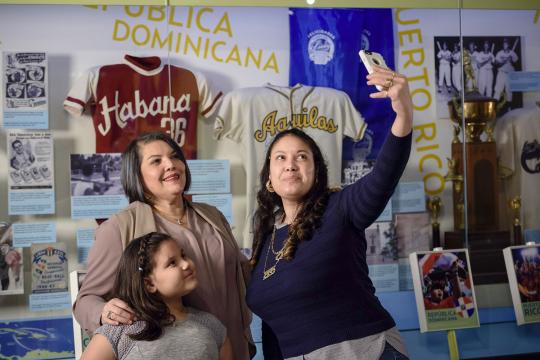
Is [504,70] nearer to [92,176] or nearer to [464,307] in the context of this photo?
[464,307]

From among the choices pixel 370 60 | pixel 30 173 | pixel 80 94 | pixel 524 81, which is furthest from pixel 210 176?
pixel 370 60

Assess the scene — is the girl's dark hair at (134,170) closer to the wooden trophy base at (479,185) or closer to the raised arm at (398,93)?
the raised arm at (398,93)

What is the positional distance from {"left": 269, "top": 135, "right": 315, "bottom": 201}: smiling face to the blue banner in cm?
205

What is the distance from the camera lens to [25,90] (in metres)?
3.86

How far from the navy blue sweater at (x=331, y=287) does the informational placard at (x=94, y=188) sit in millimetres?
2059

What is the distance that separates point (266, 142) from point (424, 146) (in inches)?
39.5

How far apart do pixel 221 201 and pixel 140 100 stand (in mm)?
728

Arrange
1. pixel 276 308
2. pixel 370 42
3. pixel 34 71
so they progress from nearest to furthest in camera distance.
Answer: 1. pixel 276 308
2. pixel 34 71
3. pixel 370 42

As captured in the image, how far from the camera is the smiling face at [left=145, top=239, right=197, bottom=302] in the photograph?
2.12m

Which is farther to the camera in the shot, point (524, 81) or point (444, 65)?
point (524, 81)

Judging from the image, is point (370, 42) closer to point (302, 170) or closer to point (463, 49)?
point (463, 49)

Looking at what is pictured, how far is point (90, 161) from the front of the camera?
154 inches

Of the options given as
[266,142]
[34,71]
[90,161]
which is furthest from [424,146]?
[34,71]

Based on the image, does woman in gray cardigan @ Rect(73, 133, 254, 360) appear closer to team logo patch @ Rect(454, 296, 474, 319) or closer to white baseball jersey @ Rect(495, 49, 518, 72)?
team logo patch @ Rect(454, 296, 474, 319)
